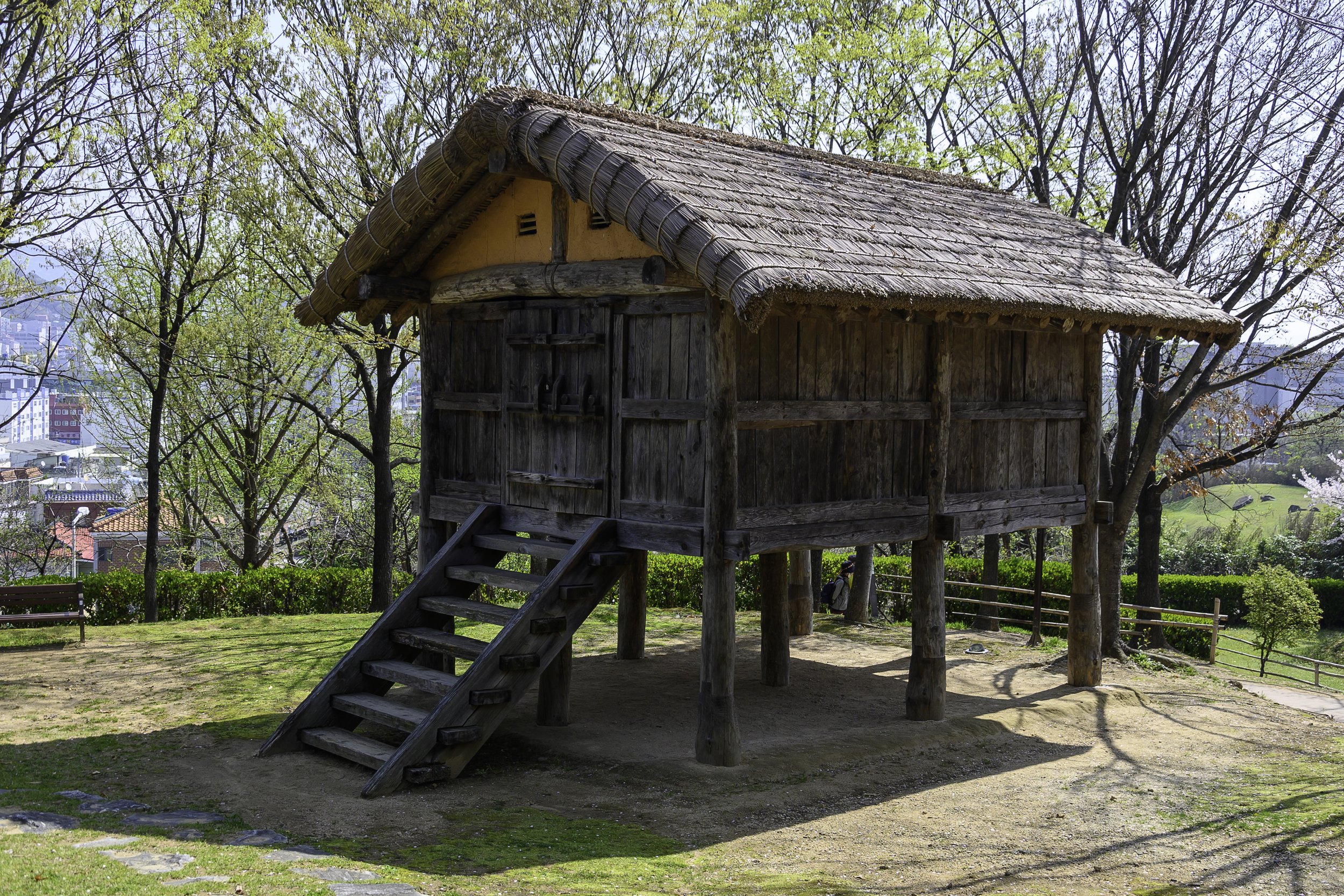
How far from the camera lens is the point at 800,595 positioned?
16.2 m

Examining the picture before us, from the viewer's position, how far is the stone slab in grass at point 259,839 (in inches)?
266

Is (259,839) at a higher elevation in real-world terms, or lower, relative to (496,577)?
lower

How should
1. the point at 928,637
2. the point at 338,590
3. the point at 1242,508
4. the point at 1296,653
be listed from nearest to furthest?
the point at 928,637 → the point at 338,590 → the point at 1296,653 → the point at 1242,508

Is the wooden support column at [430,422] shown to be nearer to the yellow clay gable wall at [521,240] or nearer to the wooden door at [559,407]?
the yellow clay gable wall at [521,240]

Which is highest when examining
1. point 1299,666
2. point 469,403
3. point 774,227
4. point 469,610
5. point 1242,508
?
point 774,227

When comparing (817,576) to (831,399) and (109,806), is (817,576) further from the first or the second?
(109,806)

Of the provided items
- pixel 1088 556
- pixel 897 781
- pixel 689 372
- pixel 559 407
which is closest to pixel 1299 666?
pixel 1088 556

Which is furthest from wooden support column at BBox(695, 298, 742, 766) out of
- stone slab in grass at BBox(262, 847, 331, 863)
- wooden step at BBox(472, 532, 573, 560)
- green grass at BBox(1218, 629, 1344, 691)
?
green grass at BBox(1218, 629, 1344, 691)

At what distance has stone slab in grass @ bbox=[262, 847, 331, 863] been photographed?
21.0ft

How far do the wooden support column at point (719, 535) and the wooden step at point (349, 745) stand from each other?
2.52 meters

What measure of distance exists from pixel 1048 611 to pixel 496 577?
10.1m

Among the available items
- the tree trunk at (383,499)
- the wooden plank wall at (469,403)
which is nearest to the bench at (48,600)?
the tree trunk at (383,499)

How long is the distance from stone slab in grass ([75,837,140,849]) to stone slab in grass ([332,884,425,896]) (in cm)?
160

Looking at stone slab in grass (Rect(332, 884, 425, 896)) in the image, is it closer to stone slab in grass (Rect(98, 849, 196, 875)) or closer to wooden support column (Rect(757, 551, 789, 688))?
stone slab in grass (Rect(98, 849, 196, 875))
